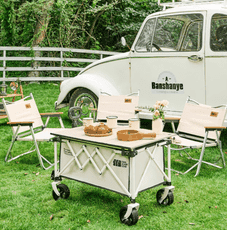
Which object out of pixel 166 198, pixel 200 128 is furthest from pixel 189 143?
pixel 166 198

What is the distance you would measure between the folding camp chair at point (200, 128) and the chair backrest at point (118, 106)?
3.03 feet

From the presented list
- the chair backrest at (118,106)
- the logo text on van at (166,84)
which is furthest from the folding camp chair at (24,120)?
the logo text on van at (166,84)

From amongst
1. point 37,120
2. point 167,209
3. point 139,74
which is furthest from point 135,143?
point 139,74

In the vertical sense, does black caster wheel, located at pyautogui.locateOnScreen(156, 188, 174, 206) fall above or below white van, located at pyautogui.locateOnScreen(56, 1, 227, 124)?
below

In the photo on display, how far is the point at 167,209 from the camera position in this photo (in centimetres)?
368

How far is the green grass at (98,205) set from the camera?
11.1 feet

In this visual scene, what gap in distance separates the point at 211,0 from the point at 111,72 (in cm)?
220

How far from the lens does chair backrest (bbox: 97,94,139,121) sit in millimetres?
5809

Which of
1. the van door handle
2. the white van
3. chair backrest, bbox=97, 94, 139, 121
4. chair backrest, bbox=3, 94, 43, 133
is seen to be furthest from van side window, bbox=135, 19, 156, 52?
chair backrest, bbox=3, 94, 43, 133

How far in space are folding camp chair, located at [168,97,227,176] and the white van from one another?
669 mm

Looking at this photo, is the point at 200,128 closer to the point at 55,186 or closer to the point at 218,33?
the point at 218,33

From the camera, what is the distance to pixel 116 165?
11.2 feet

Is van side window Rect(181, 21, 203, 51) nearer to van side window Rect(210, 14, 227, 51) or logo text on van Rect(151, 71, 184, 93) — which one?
van side window Rect(210, 14, 227, 51)

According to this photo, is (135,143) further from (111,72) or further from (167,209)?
(111,72)
